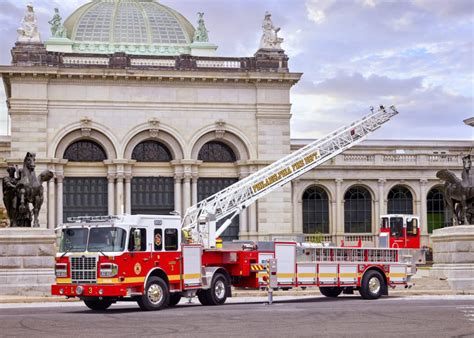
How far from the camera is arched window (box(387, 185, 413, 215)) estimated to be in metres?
72.5

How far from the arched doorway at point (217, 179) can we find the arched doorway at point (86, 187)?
6287 mm

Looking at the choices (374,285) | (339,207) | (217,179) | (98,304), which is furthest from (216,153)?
(98,304)

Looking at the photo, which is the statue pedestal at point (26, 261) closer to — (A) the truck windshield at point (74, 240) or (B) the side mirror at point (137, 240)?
(A) the truck windshield at point (74, 240)

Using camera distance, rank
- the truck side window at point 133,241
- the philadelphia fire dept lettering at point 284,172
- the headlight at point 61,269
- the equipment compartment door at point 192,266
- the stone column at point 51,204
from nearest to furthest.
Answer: the truck side window at point 133,241 → the headlight at point 61,269 → the equipment compartment door at point 192,266 → the philadelphia fire dept lettering at point 284,172 → the stone column at point 51,204

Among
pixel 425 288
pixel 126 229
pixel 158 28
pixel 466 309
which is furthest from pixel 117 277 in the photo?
pixel 158 28

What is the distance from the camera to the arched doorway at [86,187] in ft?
211

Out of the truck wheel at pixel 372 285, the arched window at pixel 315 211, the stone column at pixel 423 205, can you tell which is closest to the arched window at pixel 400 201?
the stone column at pixel 423 205

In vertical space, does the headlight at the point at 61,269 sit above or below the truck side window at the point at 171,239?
below

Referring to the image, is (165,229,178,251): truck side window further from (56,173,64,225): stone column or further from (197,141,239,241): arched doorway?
(197,141,239,241): arched doorway

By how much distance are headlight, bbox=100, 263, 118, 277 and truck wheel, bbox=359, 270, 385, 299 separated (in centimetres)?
1000

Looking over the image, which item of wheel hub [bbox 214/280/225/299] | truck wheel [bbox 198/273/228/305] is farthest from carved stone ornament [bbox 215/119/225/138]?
wheel hub [bbox 214/280/225/299]

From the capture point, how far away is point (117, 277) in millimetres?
29422

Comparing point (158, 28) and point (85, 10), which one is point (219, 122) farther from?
point (85, 10)

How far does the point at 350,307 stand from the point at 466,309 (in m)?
3.38
